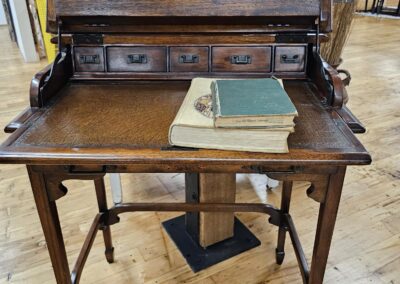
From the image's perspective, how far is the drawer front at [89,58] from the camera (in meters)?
1.05

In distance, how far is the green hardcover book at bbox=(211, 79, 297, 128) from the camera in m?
0.70

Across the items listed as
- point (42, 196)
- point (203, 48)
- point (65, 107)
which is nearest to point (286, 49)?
point (203, 48)

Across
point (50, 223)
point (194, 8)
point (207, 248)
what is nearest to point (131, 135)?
point (50, 223)

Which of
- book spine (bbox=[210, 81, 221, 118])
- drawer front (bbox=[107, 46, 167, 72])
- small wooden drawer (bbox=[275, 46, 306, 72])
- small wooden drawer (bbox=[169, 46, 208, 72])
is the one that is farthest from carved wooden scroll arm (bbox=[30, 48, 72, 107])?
small wooden drawer (bbox=[275, 46, 306, 72])

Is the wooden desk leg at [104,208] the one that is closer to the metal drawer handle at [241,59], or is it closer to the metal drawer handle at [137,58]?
the metal drawer handle at [137,58]

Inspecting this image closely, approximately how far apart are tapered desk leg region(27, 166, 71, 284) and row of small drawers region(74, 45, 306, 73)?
1.29ft

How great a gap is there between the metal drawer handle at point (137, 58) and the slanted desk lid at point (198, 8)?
104 millimetres

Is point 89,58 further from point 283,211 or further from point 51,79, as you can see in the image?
point 283,211

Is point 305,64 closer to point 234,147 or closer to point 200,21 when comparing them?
point 200,21

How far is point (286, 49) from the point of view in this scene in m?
1.05

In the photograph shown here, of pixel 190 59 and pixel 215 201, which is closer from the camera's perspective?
pixel 190 59

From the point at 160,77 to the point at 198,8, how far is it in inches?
8.3

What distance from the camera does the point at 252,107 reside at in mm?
728

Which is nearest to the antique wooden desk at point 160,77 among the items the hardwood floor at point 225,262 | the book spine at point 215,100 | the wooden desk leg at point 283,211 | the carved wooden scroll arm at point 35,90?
the carved wooden scroll arm at point 35,90
